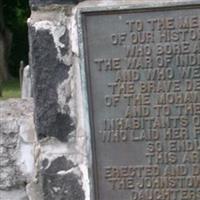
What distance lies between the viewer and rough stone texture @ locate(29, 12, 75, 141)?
14.1ft

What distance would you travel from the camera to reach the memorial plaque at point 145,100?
4.23 meters

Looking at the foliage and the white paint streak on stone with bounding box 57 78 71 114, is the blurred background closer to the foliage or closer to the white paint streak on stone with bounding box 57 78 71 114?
the foliage

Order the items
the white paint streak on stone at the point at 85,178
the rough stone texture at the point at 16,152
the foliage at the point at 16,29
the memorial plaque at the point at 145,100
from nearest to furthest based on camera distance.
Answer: the memorial plaque at the point at 145,100
the white paint streak on stone at the point at 85,178
the rough stone texture at the point at 16,152
the foliage at the point at 16,29

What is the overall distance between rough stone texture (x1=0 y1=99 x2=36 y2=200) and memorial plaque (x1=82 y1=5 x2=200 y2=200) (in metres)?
0.52

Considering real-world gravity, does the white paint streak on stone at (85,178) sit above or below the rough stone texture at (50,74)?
below

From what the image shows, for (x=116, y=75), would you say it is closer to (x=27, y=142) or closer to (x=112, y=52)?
(x=112, y=52)

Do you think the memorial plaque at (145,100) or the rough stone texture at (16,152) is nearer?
the memorial plaque at (145,100)

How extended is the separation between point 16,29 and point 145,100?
23.4 m

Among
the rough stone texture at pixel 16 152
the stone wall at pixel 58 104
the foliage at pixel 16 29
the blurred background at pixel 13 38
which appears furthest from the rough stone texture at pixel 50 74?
the foliage at pixel 16 29

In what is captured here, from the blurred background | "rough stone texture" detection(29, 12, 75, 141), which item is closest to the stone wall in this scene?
"rough stone texture" detection(29, 12, 75, 141)

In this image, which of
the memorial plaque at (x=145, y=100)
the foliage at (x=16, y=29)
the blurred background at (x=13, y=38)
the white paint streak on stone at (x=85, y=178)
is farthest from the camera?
the foliage at (x=16, y=29)

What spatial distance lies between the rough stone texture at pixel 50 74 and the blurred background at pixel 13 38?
19628 millimetres

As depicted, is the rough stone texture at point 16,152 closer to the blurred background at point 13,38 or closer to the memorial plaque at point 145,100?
the memorial plaque at point 145,100

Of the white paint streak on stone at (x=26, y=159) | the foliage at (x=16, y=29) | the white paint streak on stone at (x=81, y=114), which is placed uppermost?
the white paint streak on stone at (x=81, y=114)
